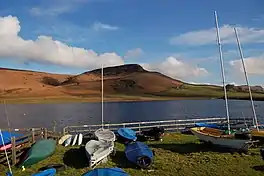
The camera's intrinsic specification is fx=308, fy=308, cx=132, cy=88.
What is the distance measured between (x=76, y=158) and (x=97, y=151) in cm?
211

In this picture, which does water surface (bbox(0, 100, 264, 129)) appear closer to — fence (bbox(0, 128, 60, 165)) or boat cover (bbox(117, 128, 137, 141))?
boat cover (bbox(117, 128, 137, 141))

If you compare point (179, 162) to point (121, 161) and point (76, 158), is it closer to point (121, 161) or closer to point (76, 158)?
point (121, 161)

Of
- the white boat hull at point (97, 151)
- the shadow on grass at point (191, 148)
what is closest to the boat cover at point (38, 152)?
the white boat hull at point (97, 151)

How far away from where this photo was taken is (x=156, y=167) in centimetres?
1650

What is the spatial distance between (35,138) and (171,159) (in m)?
9.84

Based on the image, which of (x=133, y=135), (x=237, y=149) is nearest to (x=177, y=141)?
(x=133, y=135)

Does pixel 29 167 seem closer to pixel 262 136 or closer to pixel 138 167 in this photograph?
pixel 138 167

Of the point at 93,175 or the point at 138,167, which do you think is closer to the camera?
the point at 93,175

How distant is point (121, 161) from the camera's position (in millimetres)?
17938

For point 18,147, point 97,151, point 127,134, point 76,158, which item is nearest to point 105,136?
point 127,134

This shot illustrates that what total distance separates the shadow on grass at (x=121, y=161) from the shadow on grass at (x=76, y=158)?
1.75 m

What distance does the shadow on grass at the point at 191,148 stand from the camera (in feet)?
67.8

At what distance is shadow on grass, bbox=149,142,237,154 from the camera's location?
20.7 m

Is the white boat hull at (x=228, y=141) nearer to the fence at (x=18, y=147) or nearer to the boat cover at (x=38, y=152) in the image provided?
the boat cover at (x=38, y=152)
